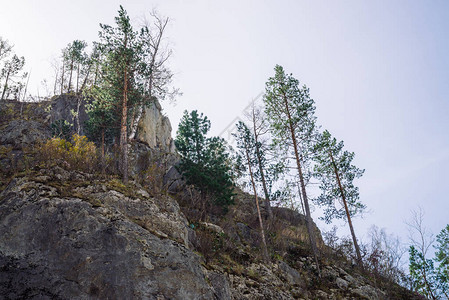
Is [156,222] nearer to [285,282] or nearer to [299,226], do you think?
[285,282]

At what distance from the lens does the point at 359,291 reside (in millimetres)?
12680

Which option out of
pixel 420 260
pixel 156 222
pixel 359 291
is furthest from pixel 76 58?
pixel 420 260

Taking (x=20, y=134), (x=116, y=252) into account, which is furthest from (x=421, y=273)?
(x=20, y=134)

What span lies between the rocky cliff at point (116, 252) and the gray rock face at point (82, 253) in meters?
0.02

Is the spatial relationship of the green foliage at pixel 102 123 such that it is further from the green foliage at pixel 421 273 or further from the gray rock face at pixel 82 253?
the green foliage at pixel 421 273

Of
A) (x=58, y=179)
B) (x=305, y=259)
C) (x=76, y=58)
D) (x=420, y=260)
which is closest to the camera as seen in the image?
(x=58, y=179)

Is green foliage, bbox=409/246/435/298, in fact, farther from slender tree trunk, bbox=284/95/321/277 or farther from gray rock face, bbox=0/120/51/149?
gray rock face, bbox=0/120/51/149

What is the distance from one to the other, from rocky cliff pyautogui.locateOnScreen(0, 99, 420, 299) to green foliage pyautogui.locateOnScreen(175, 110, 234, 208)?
4.73 meters

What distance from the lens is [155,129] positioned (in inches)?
1096

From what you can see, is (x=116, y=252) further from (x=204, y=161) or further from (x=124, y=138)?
(x=204, y=161)

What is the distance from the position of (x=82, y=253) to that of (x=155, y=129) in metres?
22.3

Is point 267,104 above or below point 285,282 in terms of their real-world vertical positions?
above

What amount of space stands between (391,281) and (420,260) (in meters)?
7.52

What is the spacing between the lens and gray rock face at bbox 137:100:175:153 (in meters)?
24.5
